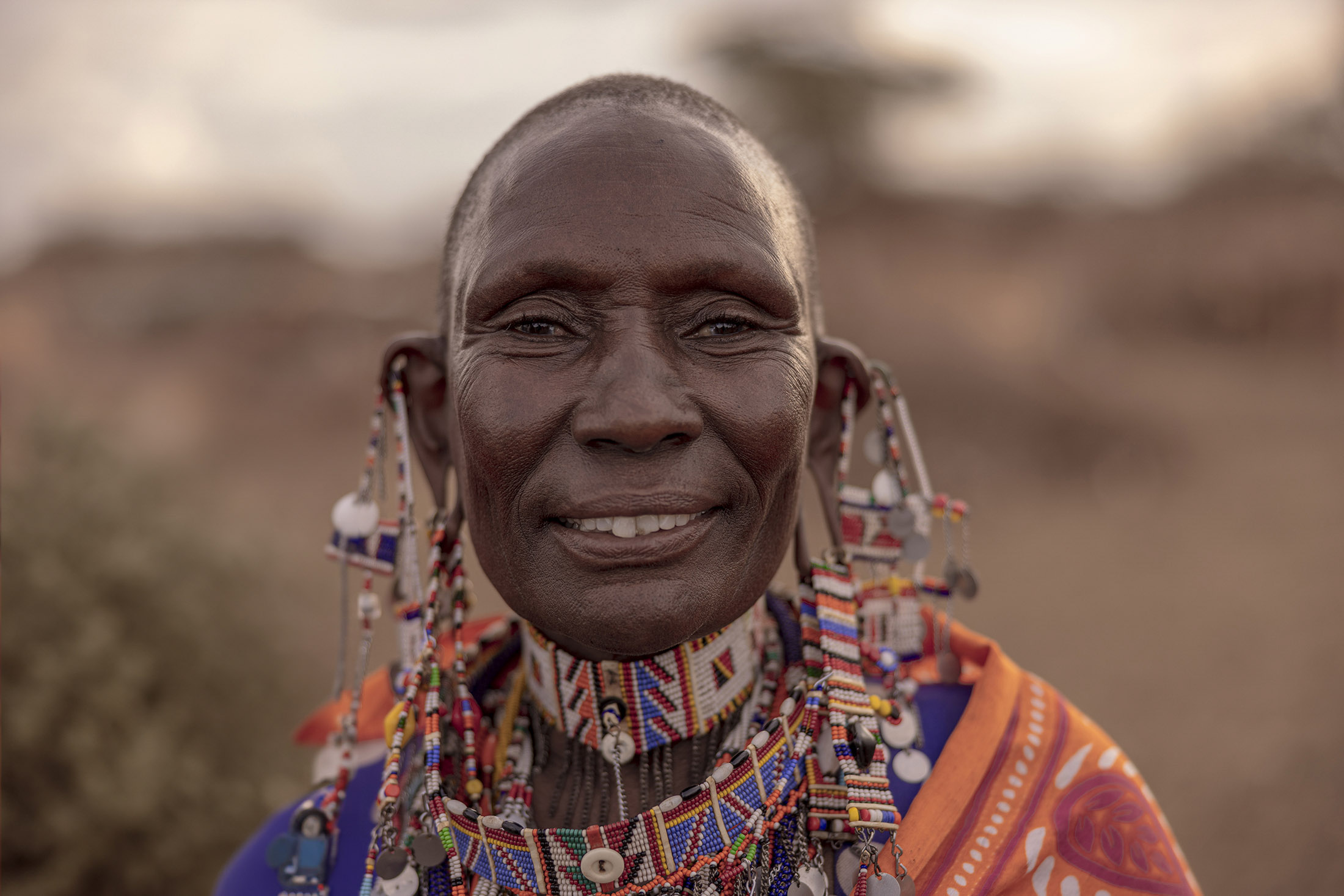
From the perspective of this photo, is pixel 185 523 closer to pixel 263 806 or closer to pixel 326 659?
pixel 263 806

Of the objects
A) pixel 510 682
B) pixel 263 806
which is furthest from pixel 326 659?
pixel 510 682

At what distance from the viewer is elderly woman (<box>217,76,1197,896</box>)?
176cm

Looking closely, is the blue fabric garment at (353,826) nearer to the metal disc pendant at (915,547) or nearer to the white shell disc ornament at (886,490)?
the metal disc pendant at (915,547)

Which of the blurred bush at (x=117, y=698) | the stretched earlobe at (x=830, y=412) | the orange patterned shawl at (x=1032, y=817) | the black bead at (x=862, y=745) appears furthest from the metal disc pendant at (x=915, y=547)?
the blurred bush at (x=117, y=698)

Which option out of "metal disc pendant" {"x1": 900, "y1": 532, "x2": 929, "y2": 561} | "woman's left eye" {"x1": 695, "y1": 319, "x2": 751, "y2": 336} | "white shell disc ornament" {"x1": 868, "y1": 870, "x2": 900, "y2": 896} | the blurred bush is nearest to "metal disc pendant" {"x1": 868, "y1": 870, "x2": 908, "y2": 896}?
"white shell disc ornament" {"x1": 868, "y1": 870, "x2": 900, "y2": 896}

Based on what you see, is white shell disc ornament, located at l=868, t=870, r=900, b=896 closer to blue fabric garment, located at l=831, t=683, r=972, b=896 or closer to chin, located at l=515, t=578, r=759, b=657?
blue fabric garment, located at l=831, t=683, r=972, b=896

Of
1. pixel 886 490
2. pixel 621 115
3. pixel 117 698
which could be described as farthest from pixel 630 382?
pixel 117 698

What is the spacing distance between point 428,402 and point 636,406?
719 millimetres

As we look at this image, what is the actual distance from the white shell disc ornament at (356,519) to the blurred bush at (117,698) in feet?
8.47

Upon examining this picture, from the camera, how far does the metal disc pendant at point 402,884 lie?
1954mm

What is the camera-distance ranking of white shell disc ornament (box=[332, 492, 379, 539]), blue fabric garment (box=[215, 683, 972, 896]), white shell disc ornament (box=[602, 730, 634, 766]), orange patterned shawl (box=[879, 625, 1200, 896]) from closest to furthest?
orange patterned shawl (box=[879, 625, 1200, 896])
white shell disc ornament (box=[602, 730, 634, 766])
blue fabric garment (box=[215, 683, 972, 896])
white shell disc ornament (box=[332, 492, 379, 539])

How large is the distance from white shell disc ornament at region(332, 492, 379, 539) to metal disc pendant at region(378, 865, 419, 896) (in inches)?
27.7

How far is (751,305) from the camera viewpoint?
→ 187 centimetres

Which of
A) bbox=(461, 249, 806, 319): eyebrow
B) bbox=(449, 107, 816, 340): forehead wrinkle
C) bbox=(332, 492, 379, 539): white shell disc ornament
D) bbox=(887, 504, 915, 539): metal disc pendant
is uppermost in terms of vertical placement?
bbox=(449, 107, 816, 340): forehead wrinkle
